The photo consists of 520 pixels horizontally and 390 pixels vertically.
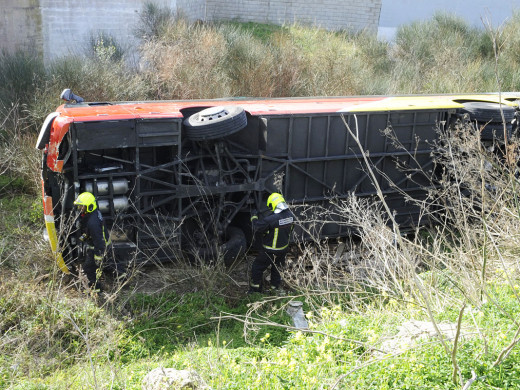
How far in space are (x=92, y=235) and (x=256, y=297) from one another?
2.42 m

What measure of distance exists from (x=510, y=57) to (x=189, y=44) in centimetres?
1204

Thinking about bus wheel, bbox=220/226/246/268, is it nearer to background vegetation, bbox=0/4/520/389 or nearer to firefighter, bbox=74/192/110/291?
background vegetation, bbox=0/4/520/389

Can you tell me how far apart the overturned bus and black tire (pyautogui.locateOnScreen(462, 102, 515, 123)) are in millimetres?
23

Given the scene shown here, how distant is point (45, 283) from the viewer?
25.8 feet

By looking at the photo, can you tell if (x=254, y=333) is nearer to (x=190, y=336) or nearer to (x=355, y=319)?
(x=190, y=336)

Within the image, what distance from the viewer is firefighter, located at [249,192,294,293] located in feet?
26.3

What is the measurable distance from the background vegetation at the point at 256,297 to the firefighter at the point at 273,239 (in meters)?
0.30

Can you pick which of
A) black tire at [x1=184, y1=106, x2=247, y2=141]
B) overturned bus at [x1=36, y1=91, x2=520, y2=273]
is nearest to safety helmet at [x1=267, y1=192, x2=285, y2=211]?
overturned bus at [x1=36, y1=91, x2=520, y2=273]

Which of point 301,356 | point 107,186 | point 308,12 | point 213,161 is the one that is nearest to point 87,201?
point 107,186

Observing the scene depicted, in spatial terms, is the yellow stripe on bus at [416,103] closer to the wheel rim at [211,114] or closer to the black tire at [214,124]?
the black tire at [214,124]

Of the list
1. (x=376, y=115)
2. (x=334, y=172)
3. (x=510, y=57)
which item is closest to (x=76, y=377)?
(x=334, y=172)

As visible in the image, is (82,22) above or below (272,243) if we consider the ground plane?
above

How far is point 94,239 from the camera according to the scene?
7516 mm

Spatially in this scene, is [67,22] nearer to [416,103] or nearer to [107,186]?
[107,186]
